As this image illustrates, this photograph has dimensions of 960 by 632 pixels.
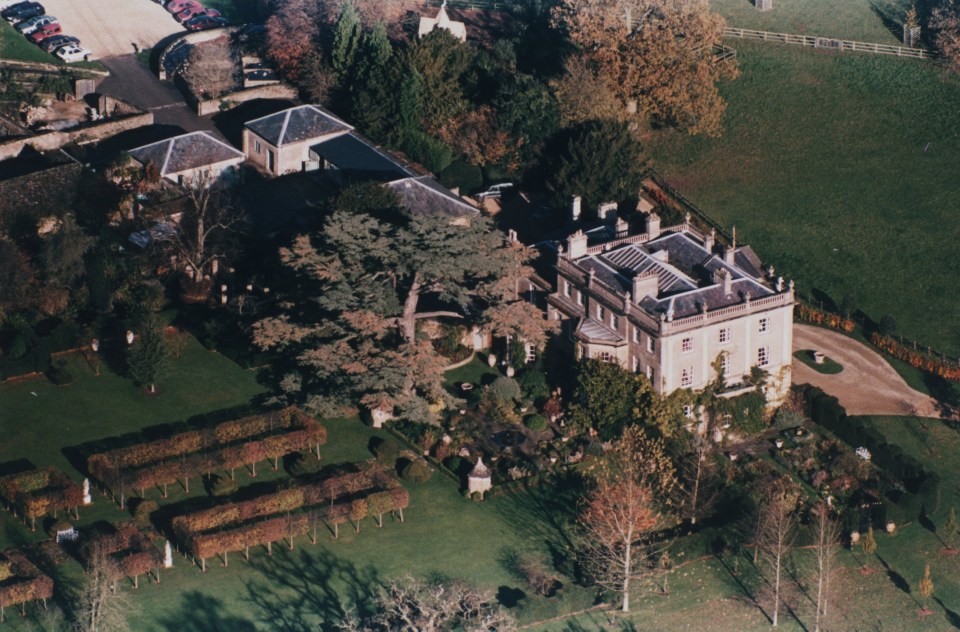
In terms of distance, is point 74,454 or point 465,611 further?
point 74,454

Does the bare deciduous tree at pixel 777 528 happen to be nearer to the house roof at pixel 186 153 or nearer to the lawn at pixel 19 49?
the house roof at pixel 186 153

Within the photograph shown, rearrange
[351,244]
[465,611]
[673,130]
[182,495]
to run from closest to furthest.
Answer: [465,611]
[182,495]
[351,244]
[673,130]

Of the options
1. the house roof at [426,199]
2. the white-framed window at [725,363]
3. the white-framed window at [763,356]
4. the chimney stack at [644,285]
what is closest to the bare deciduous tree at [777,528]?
the white-framed window at [725,363]

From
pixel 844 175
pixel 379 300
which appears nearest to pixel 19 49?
pixel 379 300

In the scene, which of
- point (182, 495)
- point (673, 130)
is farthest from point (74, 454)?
point (673, 130)

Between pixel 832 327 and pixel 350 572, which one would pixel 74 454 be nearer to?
pixel 350 572

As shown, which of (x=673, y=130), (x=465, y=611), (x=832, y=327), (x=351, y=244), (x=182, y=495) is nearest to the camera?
(x=465, y=611)
